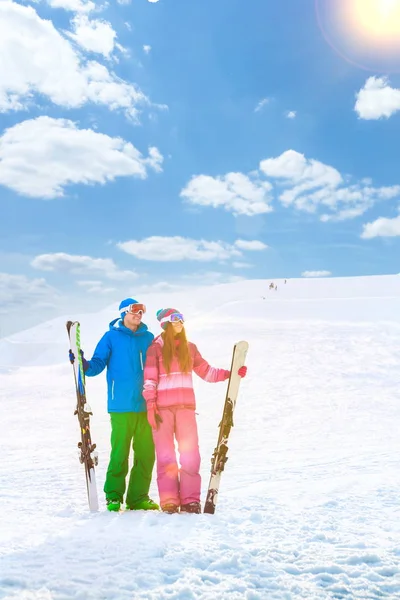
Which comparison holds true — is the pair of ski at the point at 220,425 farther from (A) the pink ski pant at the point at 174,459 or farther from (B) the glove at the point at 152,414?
(B) the glove at the point at 152,414

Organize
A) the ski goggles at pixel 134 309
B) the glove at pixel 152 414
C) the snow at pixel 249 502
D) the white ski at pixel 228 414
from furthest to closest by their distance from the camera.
Result: 1. the ski goggles at pixel 134 309
2. the white ski at pixel 228 414
3. the glove at pixel 152 414
4. the snow at pixel 249 502

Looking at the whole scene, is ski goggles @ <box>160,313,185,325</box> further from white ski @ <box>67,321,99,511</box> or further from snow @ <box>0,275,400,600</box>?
snow @ <box>0,275,400,600</box>

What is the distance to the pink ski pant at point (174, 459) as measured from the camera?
473 centimetres

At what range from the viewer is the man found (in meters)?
4.91

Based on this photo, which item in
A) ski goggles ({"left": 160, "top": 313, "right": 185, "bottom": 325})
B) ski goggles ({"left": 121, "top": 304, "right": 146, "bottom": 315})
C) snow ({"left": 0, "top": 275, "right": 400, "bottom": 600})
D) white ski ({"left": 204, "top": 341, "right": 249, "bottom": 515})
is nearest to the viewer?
snow ({"left": 0, "top": 275, "right": 400, "bottom": 600})

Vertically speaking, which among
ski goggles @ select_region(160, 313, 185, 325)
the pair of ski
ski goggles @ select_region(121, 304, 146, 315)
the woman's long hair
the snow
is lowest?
the snow

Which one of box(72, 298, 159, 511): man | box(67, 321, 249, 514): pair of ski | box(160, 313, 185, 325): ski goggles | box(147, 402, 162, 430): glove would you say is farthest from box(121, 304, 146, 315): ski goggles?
box(147, 402, 162, 430): glove

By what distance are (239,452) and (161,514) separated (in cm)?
327

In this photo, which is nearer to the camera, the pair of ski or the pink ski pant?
the pink ski pant

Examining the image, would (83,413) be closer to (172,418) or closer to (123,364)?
(123,364)

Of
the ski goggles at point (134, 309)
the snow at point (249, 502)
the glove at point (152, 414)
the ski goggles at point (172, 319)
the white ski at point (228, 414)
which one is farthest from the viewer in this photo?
the ski goggles at point (134, 309)

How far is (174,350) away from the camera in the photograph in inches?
194

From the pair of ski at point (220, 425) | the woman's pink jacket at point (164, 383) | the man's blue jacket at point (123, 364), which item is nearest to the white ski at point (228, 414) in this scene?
the pair of ski at point (220, 425)

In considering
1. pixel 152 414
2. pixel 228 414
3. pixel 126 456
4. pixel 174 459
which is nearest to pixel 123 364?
pixel 152 414
